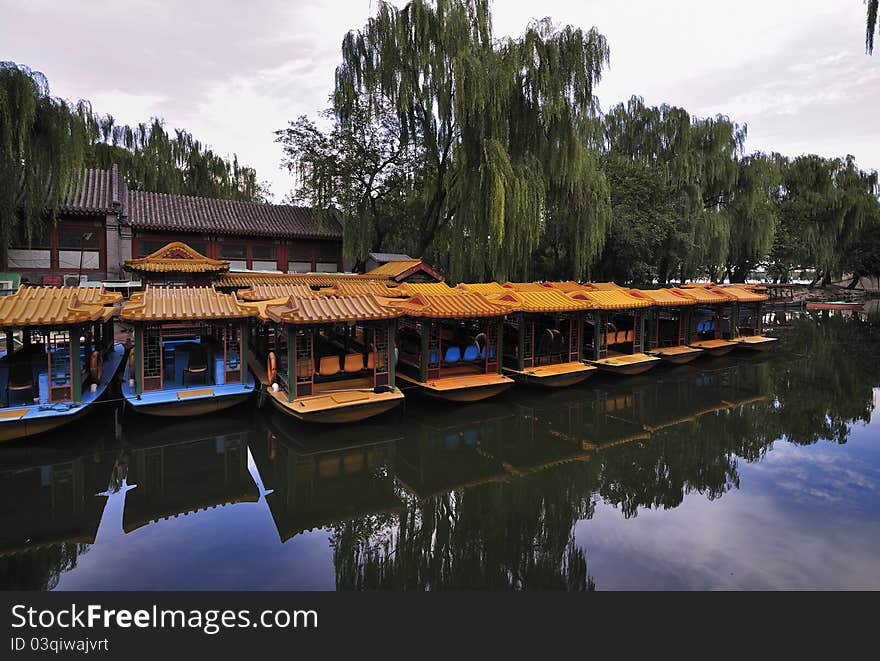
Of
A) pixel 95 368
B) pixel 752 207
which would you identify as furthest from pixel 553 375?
pixel 752 207

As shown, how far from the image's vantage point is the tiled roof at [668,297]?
484 inches

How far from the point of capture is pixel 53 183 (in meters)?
12.9

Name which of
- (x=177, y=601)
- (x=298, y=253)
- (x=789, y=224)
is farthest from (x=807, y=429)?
(x=789, y=224)

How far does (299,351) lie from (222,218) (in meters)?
11.5

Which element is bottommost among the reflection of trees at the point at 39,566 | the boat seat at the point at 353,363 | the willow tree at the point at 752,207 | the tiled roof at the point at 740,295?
the reflection of trees at the point at 39,566

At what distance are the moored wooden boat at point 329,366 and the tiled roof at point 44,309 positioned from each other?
2544 mm

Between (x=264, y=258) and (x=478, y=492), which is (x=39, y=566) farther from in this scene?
(x=264, y=258)

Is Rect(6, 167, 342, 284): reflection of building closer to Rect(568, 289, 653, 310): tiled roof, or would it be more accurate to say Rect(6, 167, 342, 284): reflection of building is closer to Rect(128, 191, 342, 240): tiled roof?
Rect(128, 191, 342, 240): tiled roof

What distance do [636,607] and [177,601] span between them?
3.37 metres

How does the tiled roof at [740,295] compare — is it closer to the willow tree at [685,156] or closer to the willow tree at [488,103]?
the willow tree at [488,103]

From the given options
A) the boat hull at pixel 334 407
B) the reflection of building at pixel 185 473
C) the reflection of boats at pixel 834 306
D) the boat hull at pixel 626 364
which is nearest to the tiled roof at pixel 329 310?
the boat hull at pixel 334 407

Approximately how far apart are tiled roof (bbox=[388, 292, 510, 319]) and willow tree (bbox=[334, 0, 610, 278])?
4.49 metres

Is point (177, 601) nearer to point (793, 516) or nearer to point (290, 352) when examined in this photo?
point (290, 352)

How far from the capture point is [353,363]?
8648mm
